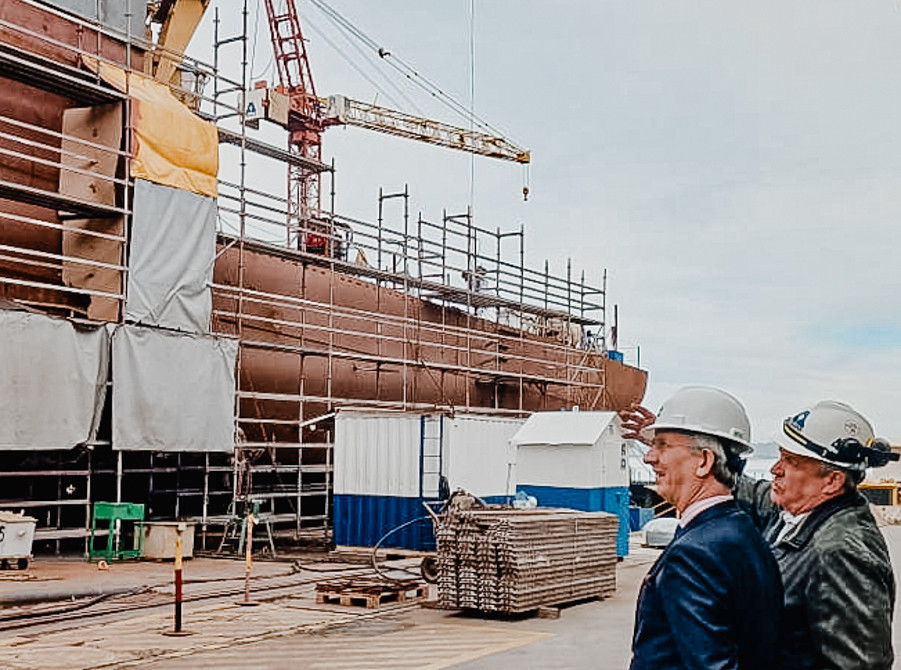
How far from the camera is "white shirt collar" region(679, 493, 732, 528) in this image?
370 centimetres

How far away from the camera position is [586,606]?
14.3m

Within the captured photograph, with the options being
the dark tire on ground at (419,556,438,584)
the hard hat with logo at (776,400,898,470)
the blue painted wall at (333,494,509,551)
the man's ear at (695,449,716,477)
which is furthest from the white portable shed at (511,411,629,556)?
the man's ear at (695,449,716,477)

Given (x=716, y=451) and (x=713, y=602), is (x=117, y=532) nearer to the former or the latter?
(x=716, y=451)

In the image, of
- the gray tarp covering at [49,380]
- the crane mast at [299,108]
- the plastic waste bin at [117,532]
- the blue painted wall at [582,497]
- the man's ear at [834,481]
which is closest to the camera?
the man's ear at [834,481]

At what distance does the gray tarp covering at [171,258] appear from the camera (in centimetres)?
2012

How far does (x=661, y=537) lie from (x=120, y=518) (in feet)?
35.0

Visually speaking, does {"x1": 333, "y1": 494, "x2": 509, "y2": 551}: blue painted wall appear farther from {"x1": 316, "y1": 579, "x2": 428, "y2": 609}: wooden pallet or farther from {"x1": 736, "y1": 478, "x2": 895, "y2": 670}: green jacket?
{"x1": 736, "y1": 478, "x2": 895, "y2": 670}: green jacket

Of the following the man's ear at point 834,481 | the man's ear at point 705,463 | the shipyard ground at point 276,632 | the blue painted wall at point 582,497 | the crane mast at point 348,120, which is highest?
the crane mast at point 348,120

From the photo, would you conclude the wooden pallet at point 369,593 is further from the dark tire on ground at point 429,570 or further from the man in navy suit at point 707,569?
the man in navy suit at point 707,569

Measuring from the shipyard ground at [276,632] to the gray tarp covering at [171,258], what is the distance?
5.70m

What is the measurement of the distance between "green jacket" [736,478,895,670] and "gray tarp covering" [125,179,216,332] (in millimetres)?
17283

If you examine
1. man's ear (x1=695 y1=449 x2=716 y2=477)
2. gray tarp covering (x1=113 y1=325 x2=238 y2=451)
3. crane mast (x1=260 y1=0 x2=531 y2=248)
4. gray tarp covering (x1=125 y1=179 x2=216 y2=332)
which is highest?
crane mast (x1=260 y1=0 x2=531 y2=248)

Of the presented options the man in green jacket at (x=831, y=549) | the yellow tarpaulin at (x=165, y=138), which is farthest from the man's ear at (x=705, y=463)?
the yellow tarpaulin at (x=165, y=138)

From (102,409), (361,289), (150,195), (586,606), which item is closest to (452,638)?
(586,606)
